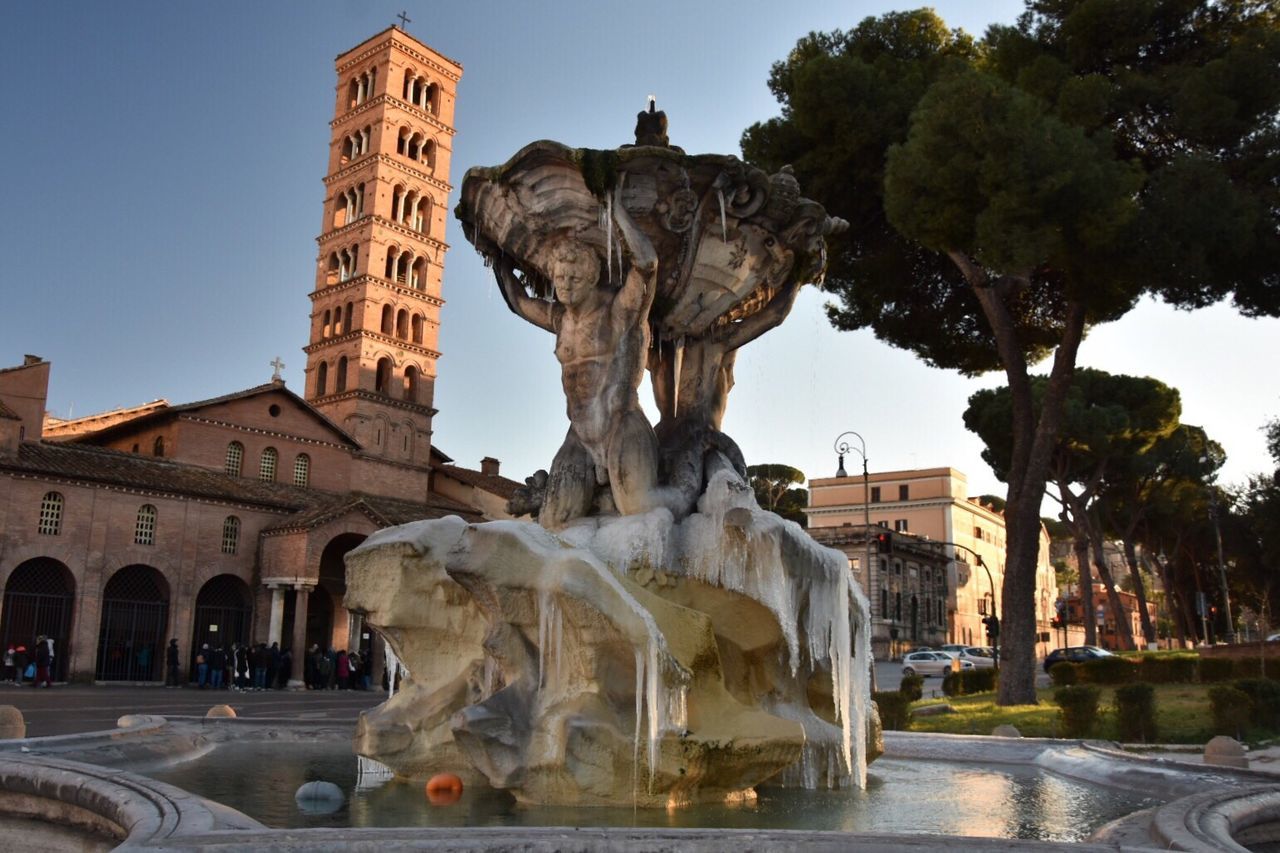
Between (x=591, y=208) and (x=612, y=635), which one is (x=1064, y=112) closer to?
(x=591, y=208)

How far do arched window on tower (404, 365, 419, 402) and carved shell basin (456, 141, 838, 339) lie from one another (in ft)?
138

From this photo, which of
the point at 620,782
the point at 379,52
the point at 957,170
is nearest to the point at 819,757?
the point at 620,782

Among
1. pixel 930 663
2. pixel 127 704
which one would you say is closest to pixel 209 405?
pixel 127 704

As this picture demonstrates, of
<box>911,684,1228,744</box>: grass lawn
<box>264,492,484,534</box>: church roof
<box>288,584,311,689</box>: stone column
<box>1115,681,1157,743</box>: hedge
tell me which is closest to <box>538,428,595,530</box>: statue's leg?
<box>911,684,1228,744</box>: grass lawn

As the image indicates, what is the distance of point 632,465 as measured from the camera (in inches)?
275

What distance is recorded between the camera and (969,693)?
23.8 meters

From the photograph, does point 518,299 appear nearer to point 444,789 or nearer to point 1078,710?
point 444,789

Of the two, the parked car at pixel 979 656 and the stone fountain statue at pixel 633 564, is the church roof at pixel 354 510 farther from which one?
the stone fountain statue at pixel 633 564

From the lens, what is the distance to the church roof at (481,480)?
1902 inches

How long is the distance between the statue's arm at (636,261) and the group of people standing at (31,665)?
25.6 metres

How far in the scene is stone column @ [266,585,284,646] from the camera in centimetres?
3459

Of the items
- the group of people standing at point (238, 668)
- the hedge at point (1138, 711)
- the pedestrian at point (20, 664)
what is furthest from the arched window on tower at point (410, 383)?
the hedge at point (1138, 711)

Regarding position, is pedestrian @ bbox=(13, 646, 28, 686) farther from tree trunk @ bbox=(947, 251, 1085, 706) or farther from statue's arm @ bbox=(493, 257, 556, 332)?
statue's arm @ bbox=(493, 257, 556, 332)

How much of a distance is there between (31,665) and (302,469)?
1477cm
